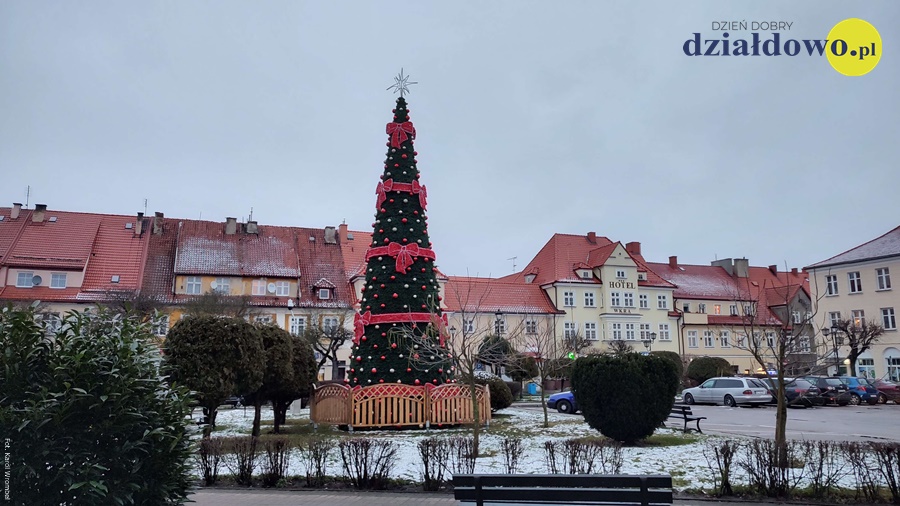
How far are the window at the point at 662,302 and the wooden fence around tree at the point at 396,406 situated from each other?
42.1 m

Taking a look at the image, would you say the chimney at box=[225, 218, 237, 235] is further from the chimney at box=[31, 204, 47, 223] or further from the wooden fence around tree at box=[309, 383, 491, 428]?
the wooden fence around tree at box=[309, 383, 491, 428]

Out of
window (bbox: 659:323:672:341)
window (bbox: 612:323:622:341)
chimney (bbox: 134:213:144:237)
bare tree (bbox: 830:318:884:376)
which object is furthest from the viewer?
window (bbox: 659:323:672:341)

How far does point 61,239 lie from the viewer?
4512cm

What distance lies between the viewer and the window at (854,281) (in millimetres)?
46625

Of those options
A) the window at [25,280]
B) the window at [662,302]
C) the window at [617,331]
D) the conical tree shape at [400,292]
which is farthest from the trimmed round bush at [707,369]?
the window at [25,280]

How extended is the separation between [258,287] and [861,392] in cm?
3739

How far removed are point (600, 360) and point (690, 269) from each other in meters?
54.8

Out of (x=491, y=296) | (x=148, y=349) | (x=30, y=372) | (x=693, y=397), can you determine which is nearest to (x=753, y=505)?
(x=148, y=349)

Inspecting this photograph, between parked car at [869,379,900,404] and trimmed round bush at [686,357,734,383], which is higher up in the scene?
trimmed round bush at [686,357,734,383]

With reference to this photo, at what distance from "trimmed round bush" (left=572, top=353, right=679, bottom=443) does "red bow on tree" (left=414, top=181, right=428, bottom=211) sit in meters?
8.26

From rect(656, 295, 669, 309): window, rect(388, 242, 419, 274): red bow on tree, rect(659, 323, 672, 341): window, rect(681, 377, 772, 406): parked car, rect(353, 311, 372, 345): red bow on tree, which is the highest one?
rect(656, 295, 669, 309): window

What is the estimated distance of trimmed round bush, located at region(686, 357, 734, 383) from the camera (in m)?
44.8

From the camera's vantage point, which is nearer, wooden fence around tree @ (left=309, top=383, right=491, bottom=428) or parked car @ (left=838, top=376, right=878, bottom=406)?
wooden fence around tree @ (left=309, top=383, right=491, bottom=428)

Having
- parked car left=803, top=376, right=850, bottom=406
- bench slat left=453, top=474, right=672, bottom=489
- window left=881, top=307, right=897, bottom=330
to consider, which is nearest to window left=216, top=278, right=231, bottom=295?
parked car left=803, top=376, right=850, bottom=406
